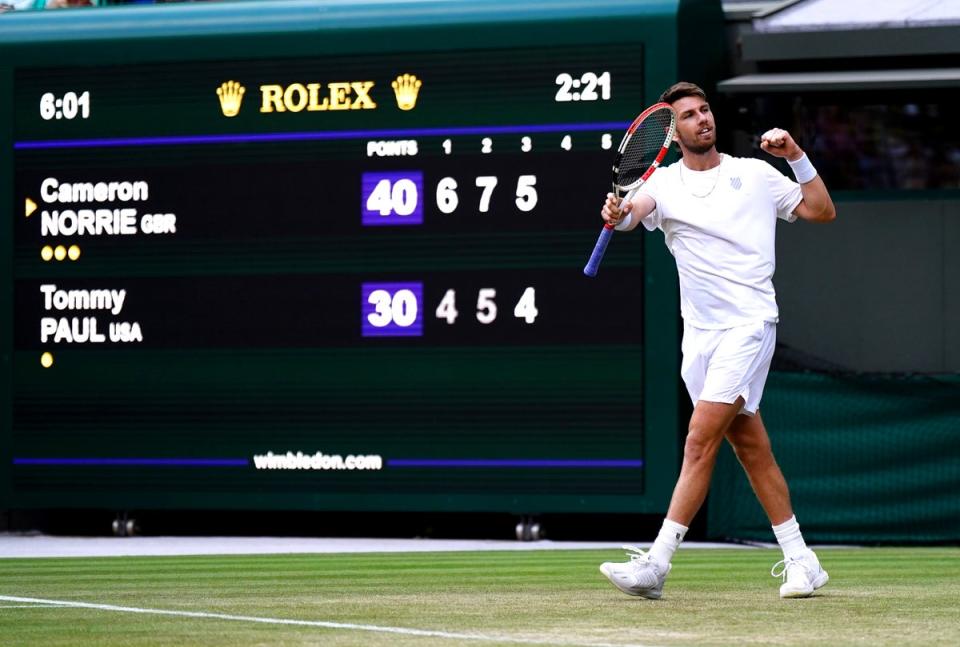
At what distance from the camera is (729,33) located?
15.8m

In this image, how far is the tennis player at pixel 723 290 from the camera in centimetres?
818

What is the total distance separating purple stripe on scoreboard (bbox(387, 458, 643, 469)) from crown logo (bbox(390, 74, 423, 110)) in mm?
2688

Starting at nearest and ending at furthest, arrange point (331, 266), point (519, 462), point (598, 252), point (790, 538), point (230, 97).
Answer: point (598, 252), point (790, 538), point (519, 462), point (331, 266), point (230, 97)

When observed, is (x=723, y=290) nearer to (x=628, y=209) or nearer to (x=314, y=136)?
A: (x=628, y=209)

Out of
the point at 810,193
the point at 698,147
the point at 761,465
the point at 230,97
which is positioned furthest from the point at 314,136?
the point at 761,465

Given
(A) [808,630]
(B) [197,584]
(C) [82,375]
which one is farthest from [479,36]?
(A) [808,630]

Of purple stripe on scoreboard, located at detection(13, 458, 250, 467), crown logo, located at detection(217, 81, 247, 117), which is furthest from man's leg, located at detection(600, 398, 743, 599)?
crown logo, located at detection(217, 81, 247, 117)

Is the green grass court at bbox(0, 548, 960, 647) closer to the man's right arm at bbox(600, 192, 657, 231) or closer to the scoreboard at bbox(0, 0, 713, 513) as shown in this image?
the man's right arm at bbox(600, 192, 657, 231)

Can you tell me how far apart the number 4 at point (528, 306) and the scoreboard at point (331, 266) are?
27 mm

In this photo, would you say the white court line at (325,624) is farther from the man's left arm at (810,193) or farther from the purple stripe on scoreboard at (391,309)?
the purple stripe on scoreboard at (391,309)

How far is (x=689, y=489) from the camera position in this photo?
820cm

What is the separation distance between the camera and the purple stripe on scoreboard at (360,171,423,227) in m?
14.8

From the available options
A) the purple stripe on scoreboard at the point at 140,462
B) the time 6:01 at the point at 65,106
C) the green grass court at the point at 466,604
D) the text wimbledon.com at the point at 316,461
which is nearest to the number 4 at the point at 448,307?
the text wimbledon.com at the point at 316,461

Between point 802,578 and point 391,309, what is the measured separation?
23.2 ft
